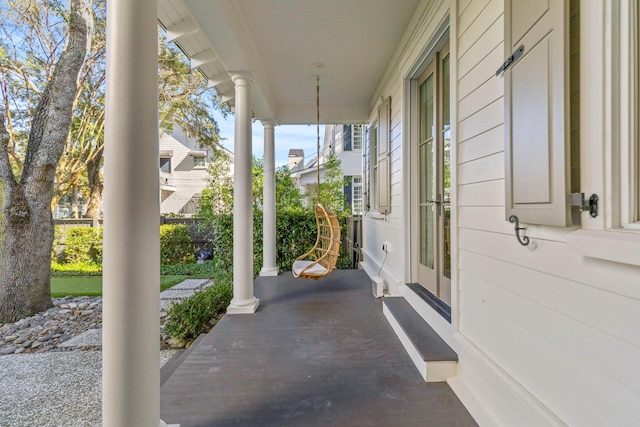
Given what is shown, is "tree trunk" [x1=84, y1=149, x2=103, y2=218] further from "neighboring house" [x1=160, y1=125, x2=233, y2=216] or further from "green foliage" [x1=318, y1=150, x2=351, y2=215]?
"green foliage" [x1=318, y1=150, x2=351, y2=215]

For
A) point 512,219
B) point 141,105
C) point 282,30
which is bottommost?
point 512,219

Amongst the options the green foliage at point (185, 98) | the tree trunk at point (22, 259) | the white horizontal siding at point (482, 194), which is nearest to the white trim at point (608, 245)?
the white horizontal siding at point (482, 194)

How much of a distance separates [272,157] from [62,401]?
401 centimetres

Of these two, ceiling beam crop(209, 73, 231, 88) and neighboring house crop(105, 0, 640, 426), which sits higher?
ceiling beam crop(209, 73, 231, 88)

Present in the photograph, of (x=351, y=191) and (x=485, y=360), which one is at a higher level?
(x=351, y=191)

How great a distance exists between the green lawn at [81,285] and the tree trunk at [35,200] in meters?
0.69

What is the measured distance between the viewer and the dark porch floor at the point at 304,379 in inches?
64.7

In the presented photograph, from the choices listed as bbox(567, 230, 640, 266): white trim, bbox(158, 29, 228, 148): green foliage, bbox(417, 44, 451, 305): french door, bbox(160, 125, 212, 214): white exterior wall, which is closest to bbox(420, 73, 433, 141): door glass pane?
bbox(417, 44, 451, 305): french door

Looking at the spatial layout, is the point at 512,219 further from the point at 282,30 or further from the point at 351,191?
the point at 351,191

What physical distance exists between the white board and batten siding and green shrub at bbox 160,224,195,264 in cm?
794

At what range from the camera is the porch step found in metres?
1.94

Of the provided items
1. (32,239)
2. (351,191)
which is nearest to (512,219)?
(32,239)

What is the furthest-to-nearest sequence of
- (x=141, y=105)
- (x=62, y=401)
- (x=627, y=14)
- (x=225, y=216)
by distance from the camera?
(x=225, y=216), (x=62, y=401), (x=141, y=105), (x=627, y=14)

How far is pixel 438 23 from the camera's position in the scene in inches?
91.9
